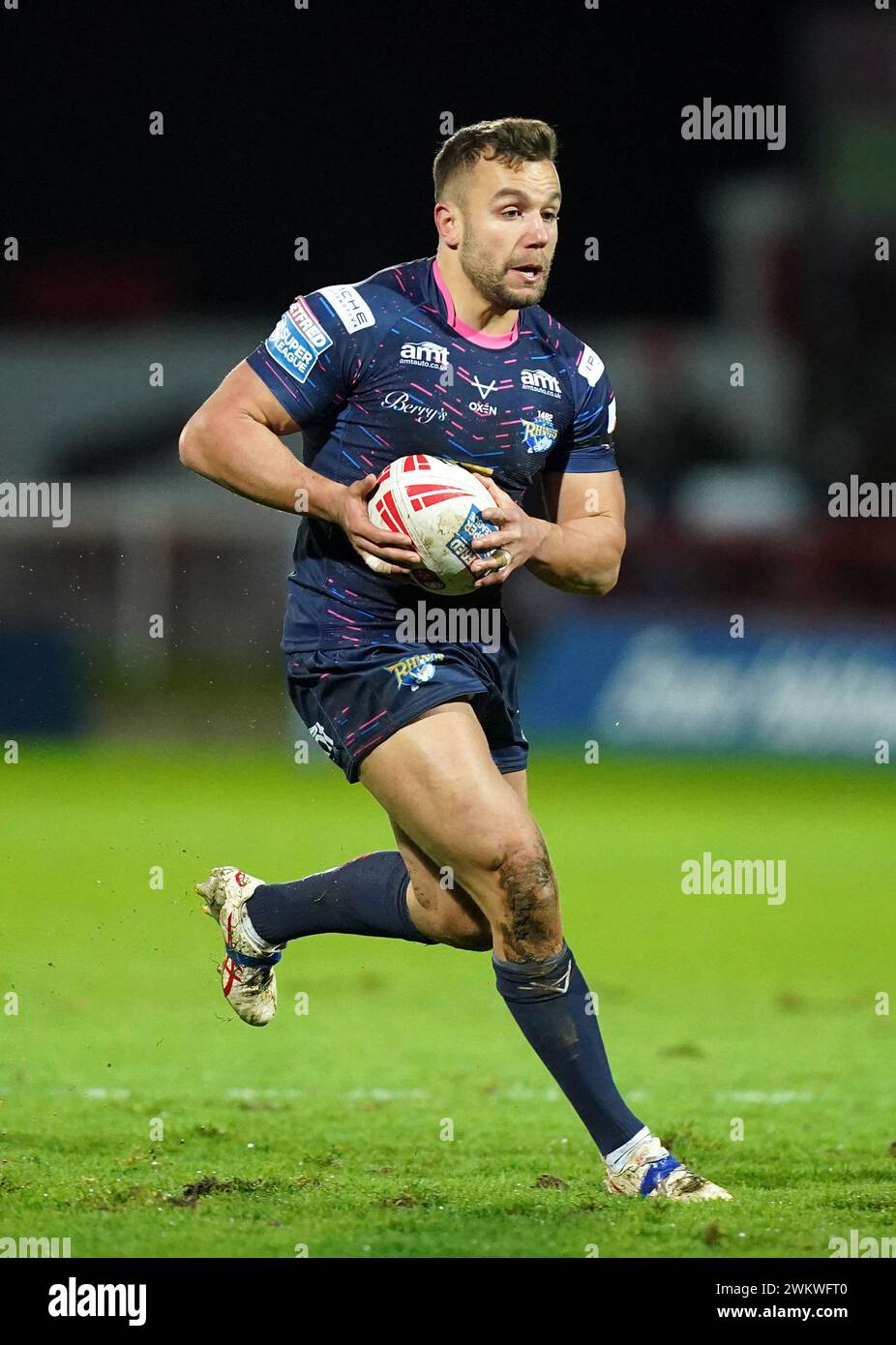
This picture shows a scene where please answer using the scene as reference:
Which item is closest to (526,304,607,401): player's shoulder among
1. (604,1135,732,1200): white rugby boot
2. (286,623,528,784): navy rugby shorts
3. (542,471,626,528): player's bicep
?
(542,471,626,528): player's bicep

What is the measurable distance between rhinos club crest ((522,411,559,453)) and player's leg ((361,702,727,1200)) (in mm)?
829

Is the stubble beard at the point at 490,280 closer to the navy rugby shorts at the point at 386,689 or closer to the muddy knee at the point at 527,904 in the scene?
the navy rugby shorts at the point at 386,689

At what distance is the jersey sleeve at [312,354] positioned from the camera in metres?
5.32

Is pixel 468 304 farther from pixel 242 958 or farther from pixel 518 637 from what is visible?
pixel 518 637

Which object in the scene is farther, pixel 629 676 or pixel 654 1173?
pixel 629 676

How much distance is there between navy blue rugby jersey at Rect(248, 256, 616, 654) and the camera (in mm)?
5352

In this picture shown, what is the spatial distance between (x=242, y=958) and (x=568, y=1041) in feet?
5.31

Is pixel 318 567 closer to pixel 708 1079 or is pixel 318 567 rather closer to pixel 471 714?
pixel 471 714

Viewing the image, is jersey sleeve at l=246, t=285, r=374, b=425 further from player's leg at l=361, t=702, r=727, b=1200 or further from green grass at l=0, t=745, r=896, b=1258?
green grass at l=0, t=745, r=896, b=1258

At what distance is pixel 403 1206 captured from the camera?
4.89 m

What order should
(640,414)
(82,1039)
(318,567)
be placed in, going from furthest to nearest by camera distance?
(640,414) → (82,1039) → (318,567)

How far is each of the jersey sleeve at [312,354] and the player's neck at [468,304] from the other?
0.28 meters
